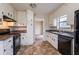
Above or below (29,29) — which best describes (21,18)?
above

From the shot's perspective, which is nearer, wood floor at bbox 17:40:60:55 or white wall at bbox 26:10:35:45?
wood floor at bbox 17:40:60:55

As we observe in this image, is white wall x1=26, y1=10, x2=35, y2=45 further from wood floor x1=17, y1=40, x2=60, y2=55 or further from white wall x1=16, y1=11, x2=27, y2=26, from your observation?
wood floor x1=17, y1=40, x2=60, y2=55

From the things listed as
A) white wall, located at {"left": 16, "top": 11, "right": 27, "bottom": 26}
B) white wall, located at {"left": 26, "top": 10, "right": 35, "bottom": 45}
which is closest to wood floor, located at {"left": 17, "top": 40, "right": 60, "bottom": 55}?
white wall, located at {"left": 26, "top": 10, "right": 35, "bottom": 45}

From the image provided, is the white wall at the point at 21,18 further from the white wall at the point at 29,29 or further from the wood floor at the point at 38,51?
the wood floor at the point at 38,51

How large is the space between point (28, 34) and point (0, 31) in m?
2.44

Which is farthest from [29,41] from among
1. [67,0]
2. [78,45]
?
[67,0]

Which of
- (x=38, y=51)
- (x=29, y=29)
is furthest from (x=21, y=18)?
(x=38, y=51)

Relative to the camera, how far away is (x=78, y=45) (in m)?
2.28

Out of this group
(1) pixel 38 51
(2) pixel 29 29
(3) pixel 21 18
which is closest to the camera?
(1) pixel 38 51

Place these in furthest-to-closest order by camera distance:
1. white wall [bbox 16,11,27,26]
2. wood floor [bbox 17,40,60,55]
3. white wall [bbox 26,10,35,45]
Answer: white wall [bbox 26,10,35,45] < white wall [bbox 16,11,27,26] < wood floor [bbox 17,40,60,55]

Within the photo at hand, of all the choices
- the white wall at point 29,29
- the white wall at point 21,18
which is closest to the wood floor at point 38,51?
the white wall at point 29,29

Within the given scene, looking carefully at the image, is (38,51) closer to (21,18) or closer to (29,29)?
(29,29)
